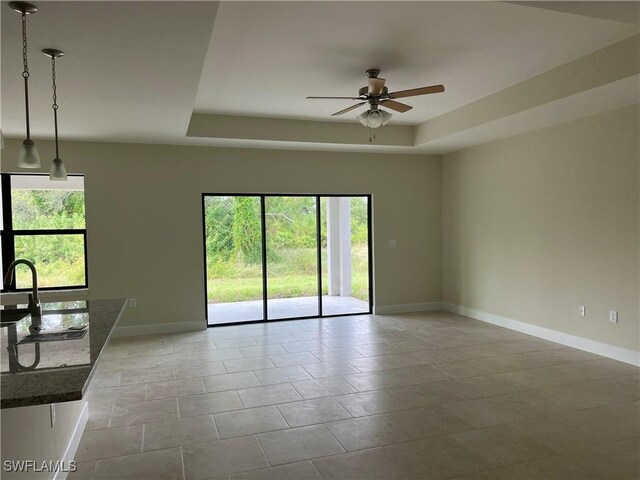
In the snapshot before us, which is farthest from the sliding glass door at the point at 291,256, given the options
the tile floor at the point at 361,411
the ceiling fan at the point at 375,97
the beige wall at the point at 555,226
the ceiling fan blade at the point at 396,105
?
the ceiling fan blade at the point at 396,105

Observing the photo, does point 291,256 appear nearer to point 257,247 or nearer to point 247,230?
point 257,247

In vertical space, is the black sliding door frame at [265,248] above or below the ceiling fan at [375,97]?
below

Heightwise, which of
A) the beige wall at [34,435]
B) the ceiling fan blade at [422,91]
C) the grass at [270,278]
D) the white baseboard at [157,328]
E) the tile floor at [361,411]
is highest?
the ceiling fan blade at [422,91]

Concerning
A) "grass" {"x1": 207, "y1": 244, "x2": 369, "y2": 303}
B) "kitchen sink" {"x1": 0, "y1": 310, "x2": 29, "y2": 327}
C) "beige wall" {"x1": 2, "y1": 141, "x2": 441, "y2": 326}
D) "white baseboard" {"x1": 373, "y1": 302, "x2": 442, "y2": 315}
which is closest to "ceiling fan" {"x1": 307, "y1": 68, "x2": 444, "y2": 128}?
"beige wall" {"x1": 2, "y1": 141, "x2": 441, "y2": 326}

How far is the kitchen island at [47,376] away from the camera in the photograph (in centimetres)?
149

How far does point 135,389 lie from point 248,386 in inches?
39.4

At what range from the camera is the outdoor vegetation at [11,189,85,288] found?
220 inches

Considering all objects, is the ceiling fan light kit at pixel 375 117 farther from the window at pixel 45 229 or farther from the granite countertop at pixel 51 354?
the window at pixel 45 229

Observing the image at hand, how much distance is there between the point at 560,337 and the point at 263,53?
4539 millimetres

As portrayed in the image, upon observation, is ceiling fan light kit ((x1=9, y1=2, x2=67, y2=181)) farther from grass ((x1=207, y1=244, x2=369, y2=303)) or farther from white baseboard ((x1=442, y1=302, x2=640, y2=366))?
white baseboard ((x1=442, y1=302, x2=640, y2=366))

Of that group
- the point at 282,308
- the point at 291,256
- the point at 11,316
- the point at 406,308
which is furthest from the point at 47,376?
the point at 406,308

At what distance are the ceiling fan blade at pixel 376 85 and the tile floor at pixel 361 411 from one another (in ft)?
8.59

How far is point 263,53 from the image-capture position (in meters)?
3.67

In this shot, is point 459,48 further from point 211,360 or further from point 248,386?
point 211,360
